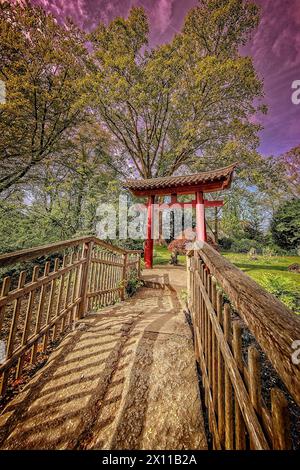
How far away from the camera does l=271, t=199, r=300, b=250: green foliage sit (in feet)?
55.6

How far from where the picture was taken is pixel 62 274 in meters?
2.60

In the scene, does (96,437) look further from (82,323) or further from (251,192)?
(251,192)

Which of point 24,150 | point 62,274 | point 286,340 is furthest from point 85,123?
point 286,340

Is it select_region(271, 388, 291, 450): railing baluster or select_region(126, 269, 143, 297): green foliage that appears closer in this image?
select_region(271, 388, 291, 450): railing baluster

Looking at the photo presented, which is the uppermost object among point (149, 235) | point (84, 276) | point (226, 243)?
point (226, 243)

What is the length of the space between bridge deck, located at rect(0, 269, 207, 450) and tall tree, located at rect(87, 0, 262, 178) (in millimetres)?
12345

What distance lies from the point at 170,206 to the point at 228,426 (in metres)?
7.52

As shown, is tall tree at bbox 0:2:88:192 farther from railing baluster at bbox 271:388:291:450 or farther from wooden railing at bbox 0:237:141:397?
railing baluster at bbox 271:388:291:450

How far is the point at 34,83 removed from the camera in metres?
8.73

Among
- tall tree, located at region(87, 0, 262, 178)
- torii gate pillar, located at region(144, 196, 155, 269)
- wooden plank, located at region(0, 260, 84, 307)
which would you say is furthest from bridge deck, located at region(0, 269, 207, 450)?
tall tree, located at region(87, 0, 262, 178)

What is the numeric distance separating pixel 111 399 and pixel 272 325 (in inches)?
63.5

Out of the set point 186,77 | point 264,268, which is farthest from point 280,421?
point 186,77

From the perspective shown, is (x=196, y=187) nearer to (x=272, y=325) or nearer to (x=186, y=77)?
(x=272, y=325)

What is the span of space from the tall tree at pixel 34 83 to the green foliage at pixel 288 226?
18.5 meters
